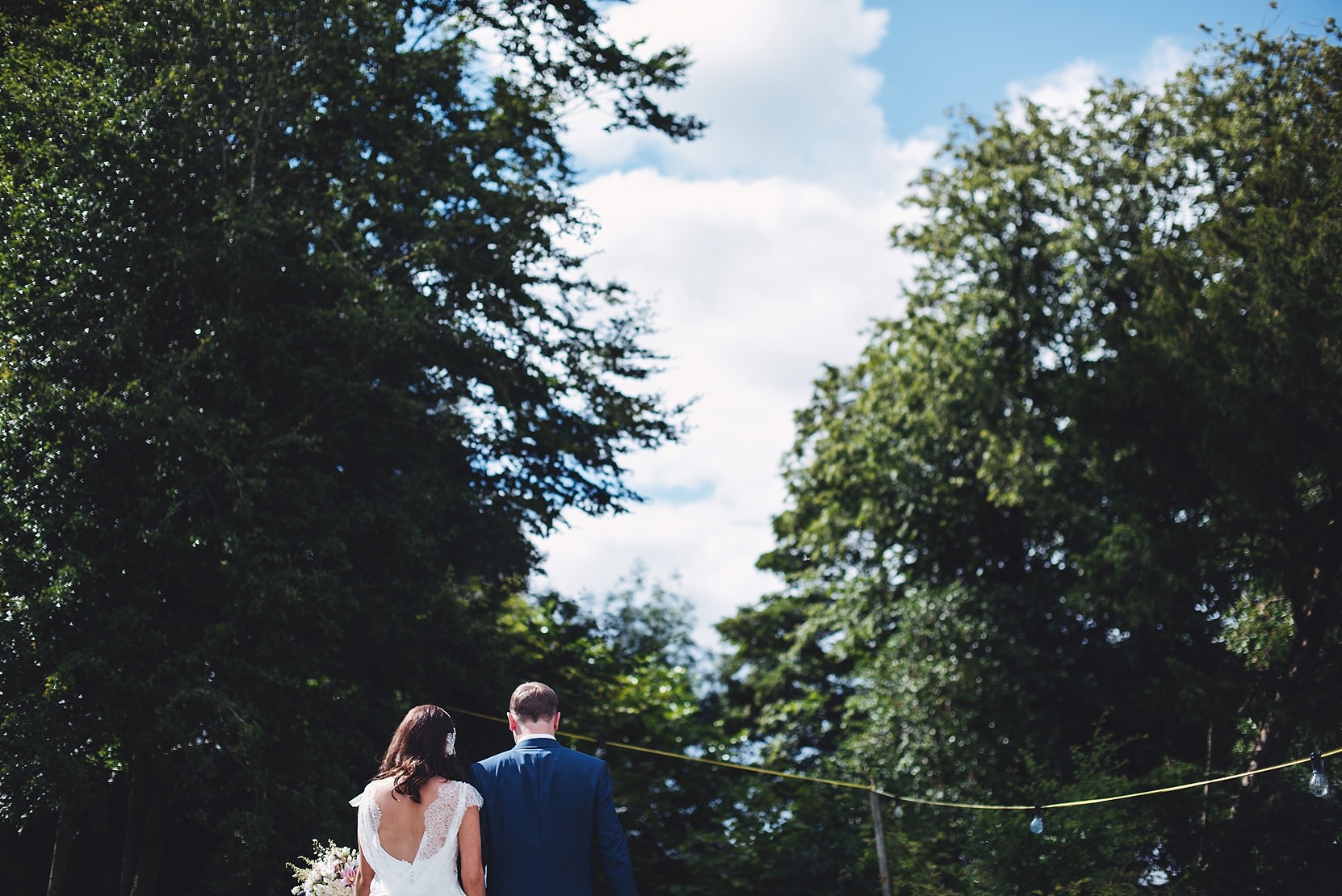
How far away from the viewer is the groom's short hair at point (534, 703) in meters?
3.88

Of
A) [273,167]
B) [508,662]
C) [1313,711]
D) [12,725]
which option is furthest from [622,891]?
[1313,711]

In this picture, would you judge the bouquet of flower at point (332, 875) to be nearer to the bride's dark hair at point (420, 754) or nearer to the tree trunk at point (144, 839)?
the bride's dark hair at point (420, 754)

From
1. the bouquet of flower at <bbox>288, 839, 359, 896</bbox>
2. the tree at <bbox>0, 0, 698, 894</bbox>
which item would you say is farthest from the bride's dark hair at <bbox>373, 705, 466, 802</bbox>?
the tree at <bbox>0, 0, 698, 894</bbox>

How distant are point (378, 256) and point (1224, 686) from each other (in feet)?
36.0

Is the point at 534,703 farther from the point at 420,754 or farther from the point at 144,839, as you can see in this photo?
the point at 144,839

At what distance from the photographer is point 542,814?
3797 millimetres

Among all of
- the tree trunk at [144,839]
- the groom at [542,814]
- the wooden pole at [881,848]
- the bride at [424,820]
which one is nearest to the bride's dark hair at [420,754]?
the bride at [424,820]

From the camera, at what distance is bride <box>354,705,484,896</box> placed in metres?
3.88

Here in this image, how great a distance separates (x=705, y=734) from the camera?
51.1 feet

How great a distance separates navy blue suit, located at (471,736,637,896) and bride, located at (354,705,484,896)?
0.07 meters

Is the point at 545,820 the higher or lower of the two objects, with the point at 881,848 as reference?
lower

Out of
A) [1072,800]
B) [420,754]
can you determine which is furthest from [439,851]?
[1072,800]

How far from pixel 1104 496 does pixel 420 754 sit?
52.6ft

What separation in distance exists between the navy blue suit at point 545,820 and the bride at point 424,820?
0.07 m
